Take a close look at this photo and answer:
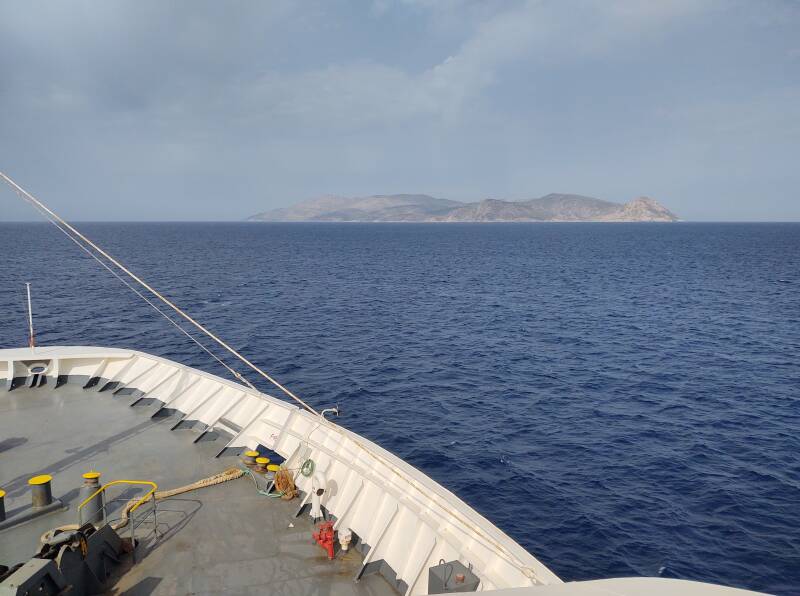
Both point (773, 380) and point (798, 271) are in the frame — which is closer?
point (773, 380)

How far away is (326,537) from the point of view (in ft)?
36.2

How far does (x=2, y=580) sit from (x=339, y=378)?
29.4 metres

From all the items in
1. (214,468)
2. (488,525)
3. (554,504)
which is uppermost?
(488,525)

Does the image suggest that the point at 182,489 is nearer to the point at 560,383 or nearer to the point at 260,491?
the point at 260,491

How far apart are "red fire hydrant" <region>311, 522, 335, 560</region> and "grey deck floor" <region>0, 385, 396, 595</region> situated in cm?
17

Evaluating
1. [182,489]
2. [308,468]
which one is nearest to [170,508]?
[182,489]

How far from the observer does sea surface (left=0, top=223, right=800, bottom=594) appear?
20.8m

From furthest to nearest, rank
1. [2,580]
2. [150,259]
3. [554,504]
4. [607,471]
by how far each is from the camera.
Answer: [150,259], [607,471], [554,504], [2,580]

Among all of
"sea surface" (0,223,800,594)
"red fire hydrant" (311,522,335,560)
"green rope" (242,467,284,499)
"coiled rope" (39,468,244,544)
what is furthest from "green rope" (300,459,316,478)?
"sea surface" (0,223,800,594)

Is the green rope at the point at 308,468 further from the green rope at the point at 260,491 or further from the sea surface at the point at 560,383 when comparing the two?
the sea surface at the point at 560,383

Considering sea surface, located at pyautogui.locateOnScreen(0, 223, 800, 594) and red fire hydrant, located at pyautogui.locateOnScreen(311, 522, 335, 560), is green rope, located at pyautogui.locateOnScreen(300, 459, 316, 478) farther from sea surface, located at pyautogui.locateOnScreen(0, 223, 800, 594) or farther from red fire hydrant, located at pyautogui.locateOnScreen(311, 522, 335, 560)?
sea surface, located at pyautogui.locateOnScreen(0, 223, 800, 594)

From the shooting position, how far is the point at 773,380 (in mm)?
37375

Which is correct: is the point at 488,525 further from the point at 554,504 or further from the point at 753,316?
the point at 753,316

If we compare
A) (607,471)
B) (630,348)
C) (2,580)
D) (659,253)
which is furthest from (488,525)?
(659,253)
